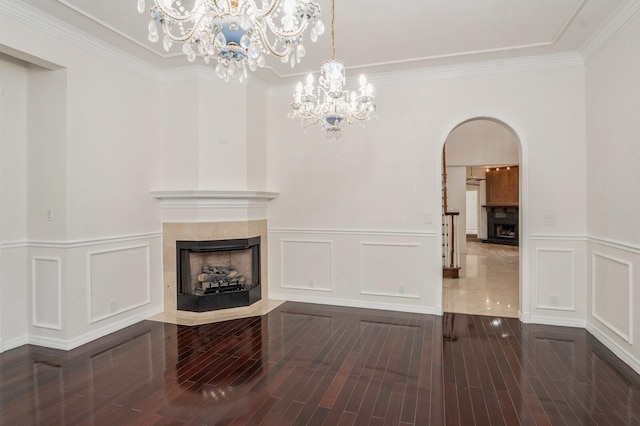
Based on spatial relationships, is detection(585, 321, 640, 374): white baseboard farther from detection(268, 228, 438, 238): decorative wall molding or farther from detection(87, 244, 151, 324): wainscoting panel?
detection(87, 244, 151, 324): wainscoting panel

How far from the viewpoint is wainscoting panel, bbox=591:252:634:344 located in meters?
3.19

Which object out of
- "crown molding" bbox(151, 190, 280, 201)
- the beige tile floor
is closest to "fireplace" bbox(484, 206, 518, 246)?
the beige tile floor

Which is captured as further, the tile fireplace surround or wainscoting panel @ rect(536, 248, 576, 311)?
the tile fireplace surround

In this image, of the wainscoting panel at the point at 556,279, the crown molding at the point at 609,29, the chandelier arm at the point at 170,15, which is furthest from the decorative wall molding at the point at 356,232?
the chandelier arm at the point at 170,15

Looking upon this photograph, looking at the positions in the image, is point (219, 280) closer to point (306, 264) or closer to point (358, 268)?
point (306, 264)

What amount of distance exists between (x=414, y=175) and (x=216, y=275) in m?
2.92

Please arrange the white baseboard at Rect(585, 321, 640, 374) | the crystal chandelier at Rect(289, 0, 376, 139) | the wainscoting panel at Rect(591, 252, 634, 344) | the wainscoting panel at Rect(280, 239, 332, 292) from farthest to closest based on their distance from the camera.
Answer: the wainscoting panel at Rect(280, 239, 332, 292), the wainscoting panel at Rect(591, 252, 634, 344), the white baseboard at Rect(585, 321, 640, 374), the crystal chandelier at Rect(289, 0, 376, 139)

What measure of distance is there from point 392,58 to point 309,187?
201cm

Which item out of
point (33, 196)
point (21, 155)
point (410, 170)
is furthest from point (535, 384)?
point (21, 155)

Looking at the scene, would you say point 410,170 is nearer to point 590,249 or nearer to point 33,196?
point 590,249

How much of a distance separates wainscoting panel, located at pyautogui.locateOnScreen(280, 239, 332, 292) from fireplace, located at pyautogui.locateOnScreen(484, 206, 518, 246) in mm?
9418

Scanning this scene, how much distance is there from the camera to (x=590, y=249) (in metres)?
3.99

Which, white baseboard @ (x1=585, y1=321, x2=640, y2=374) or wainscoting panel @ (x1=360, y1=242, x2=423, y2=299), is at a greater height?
wainscoting panel @ (x1=360, y1=242, x2=423, y2=299)

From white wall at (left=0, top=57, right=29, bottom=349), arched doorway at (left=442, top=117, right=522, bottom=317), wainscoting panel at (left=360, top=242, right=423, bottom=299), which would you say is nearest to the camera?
white wall at (left=0, top=57, right=29, bottom=349)
